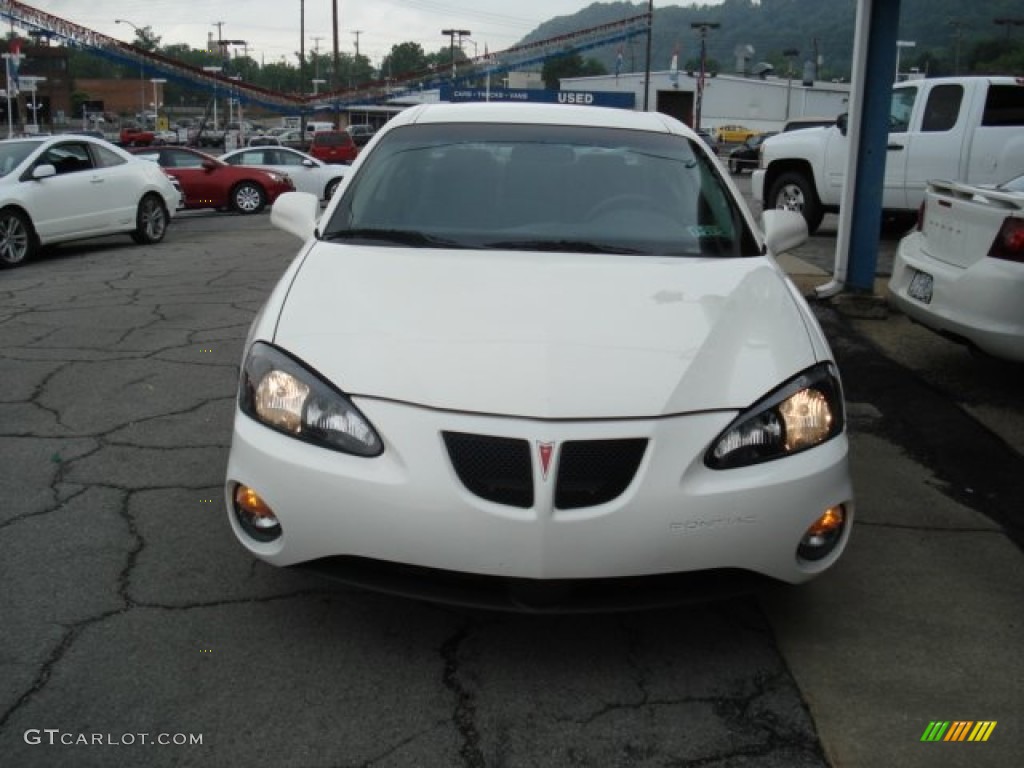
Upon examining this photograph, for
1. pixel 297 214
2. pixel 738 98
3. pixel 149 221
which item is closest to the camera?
pixel 297 214

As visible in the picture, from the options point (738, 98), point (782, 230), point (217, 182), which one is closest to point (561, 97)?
point (217, 182)

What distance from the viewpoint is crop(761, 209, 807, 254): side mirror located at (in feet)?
14.0

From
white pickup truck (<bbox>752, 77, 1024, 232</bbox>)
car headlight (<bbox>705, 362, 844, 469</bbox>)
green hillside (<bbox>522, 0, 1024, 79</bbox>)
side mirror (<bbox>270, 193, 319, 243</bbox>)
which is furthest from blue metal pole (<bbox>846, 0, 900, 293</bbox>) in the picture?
green hillside (<bbox>522, 0, 1024, 79</bbox>)

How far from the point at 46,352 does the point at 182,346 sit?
886 mm

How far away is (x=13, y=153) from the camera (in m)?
12.2

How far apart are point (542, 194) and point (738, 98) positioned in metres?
91.5

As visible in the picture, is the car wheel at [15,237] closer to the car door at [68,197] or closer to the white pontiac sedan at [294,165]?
the car door at [68,197]

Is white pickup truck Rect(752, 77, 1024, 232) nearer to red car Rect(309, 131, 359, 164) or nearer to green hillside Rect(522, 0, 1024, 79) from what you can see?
red car Rect(309, 131, 359, 164)

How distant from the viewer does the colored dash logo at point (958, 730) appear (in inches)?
101

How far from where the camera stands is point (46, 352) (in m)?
6.77

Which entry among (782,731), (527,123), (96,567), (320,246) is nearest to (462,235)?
(320,246)

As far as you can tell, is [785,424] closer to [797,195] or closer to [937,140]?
[937,140]

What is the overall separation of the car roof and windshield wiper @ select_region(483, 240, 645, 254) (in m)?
0.86

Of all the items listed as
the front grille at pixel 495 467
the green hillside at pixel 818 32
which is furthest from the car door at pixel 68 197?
the green hillside at pixel 818 32
